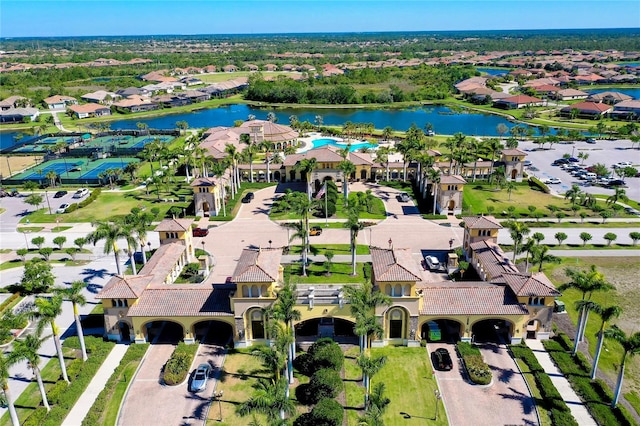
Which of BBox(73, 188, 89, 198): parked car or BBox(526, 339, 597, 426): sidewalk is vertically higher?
BBox(73, 188, 89, 198): parked car

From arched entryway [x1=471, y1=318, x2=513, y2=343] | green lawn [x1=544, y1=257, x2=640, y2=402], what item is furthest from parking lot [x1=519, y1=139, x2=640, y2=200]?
arched entryway [x1=471, y1=318, x2=513, y2=343]

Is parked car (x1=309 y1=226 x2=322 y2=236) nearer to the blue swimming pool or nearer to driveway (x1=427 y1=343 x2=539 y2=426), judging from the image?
driveway (x1=427 y1=343 x2=539 y2=426)

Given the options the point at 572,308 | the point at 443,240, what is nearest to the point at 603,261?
the point at 572,308

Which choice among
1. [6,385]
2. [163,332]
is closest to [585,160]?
[163,332]

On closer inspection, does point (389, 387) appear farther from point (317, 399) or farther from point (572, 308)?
point (572, 308)

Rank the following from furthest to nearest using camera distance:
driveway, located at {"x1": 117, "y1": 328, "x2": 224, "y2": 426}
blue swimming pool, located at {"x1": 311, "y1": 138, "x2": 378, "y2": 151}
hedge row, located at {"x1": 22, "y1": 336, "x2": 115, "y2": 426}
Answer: blue swimming pool, located at {"x1": 311, "y1": 138, "x2": 378, "y2": 151} → driveway, located at {"x1": 117, "y1": 328, "x2": 224, "y2": 426} → hedge row, located at {"x1": 22, "y1": 336, "x2": 115, "y2": 426}

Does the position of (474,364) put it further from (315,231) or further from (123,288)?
(315,231)
